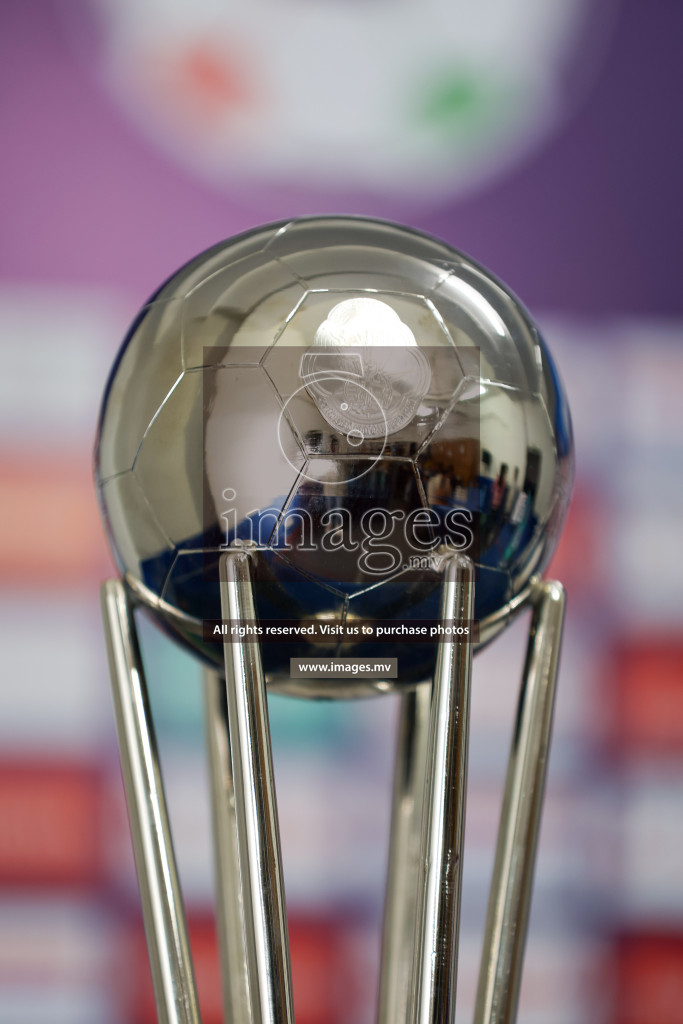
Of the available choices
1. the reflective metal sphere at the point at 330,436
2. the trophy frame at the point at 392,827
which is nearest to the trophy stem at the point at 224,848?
the trophy frame at the point at 392,827

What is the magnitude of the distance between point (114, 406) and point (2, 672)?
1339 millimetres

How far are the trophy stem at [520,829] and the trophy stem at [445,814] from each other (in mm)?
67

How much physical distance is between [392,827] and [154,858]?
182 millimetres

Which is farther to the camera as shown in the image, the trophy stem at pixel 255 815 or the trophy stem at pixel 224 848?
the trophy stem at pixel 224 848

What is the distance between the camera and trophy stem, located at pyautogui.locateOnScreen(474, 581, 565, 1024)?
0.46 metres

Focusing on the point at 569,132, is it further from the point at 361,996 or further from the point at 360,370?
the point at 361,996

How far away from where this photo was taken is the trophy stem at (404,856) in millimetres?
552

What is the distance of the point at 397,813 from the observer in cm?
57

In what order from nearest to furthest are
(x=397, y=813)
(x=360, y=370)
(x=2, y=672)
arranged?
(x=360, y=370)
(x=397, y=813)
(x=2, y=672)

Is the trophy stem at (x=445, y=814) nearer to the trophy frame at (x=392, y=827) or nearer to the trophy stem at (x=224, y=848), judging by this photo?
the trophy frame at (x=392, y=827)

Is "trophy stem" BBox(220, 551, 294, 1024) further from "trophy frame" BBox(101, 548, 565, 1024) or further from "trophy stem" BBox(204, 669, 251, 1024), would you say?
"trophy stem" BBox(204, 669, 251, 1024)

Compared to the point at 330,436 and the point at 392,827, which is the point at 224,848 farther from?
the point at 330,436

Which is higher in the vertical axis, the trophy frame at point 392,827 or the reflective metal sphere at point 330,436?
the reflective metal sphere at point 330,436

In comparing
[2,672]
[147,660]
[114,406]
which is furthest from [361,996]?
[114,406]
